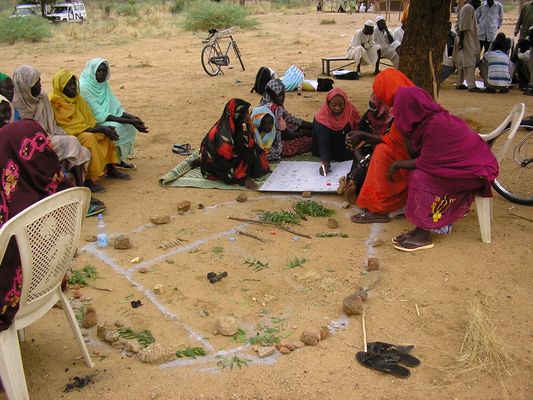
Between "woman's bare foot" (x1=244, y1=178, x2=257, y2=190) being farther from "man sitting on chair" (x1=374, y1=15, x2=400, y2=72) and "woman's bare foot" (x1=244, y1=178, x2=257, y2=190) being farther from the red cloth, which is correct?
"man sitting on chair" (x1=374, y1=15, x2=400, y2=72)

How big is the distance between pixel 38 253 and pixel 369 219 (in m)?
2.94

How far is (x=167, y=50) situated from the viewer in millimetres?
16781

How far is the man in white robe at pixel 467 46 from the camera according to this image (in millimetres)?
9398

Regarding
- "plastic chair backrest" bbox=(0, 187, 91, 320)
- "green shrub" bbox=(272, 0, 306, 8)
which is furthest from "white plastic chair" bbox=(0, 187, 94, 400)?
"green shrub" bbox=(272, 0, 306, 8)

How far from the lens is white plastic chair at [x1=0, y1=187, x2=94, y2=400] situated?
2.21 m

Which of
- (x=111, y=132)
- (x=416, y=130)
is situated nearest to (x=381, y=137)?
(x=416, y=130)

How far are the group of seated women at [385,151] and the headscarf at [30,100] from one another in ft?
5.02

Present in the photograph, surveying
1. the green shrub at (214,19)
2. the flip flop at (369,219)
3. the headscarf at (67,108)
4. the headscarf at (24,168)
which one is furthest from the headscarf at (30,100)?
the green shrub at (214,19)

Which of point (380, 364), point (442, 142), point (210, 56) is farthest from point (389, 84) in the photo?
point (210, 56)

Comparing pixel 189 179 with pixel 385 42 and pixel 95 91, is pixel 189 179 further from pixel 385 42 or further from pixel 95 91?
pixel 385 42

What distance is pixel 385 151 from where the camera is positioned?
4.60 metres

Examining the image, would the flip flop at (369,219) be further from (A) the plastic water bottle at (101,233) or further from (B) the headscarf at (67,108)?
(B) the headscarf at (67,108)

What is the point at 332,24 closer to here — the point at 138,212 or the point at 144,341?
the point at 138,212

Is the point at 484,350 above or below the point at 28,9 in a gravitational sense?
below
